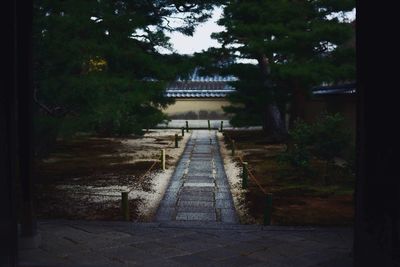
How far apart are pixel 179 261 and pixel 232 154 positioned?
12492 millimetres

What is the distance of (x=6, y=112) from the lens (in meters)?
4.51

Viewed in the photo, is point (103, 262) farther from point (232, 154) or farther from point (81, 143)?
point (81, 143)

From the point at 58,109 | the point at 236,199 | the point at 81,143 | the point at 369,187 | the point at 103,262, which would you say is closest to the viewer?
the point at 369,187

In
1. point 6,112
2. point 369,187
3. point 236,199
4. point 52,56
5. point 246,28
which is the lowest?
point 236,199

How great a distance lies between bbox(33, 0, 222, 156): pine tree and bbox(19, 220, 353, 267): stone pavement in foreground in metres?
3.69

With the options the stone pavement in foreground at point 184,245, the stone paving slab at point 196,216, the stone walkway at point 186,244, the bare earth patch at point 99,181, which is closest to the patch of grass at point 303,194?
the stone paving slab at point 196,216

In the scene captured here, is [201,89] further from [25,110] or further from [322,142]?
[25,110]

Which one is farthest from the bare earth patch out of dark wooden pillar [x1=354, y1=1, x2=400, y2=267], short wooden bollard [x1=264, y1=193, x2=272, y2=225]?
dark wooden pillar [x1=354, y1=1, x2=400, y2=267]

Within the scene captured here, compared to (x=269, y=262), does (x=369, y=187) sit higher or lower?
higher

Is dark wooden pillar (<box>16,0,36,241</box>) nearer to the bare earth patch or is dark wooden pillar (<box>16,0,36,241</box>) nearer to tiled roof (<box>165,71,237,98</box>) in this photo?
the bare earth patch

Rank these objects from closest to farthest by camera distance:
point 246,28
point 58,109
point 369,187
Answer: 1. point 369,187
2. point 58,109
3. point 246,28

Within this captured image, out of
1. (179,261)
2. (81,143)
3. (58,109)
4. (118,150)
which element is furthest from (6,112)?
(81,143)

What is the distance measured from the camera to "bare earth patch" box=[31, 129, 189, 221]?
8680 millimetres

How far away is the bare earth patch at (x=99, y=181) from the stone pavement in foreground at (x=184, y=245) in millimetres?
1421
